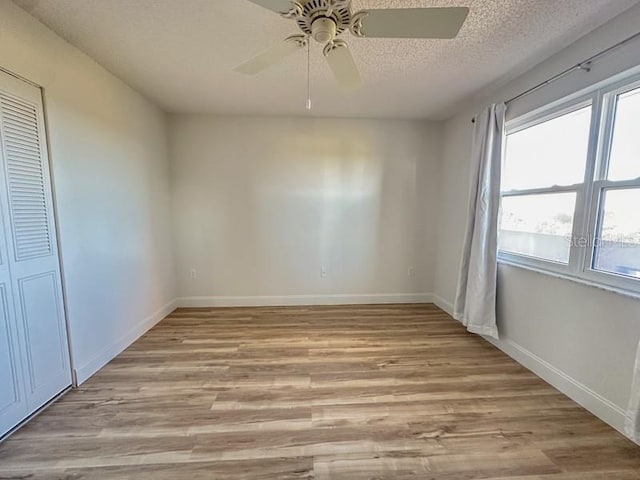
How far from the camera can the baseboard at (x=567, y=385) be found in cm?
175

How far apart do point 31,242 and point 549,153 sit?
388cm

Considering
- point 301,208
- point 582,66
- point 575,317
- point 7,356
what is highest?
point 582,66

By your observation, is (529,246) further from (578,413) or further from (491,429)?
(491,429)

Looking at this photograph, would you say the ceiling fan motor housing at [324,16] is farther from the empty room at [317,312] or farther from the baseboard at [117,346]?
the baseboard at [117,346]

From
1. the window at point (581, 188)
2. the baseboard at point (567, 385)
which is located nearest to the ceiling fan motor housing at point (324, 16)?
the window at point (581, 188)

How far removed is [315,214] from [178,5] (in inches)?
100

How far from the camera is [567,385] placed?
204 centimetres

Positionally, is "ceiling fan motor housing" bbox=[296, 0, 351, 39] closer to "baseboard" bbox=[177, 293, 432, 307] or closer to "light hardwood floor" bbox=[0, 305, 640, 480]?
"light hardwood floor" bbox=[0, 305, 640, 480]

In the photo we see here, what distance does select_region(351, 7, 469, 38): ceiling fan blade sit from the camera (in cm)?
120

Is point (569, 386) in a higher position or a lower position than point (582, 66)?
lower

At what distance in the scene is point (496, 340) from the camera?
2771 millimetres

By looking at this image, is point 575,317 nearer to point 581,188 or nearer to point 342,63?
point 581,188

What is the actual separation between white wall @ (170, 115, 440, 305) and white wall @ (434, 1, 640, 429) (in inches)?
51.7

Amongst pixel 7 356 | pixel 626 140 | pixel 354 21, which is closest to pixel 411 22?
pixel 354 21
